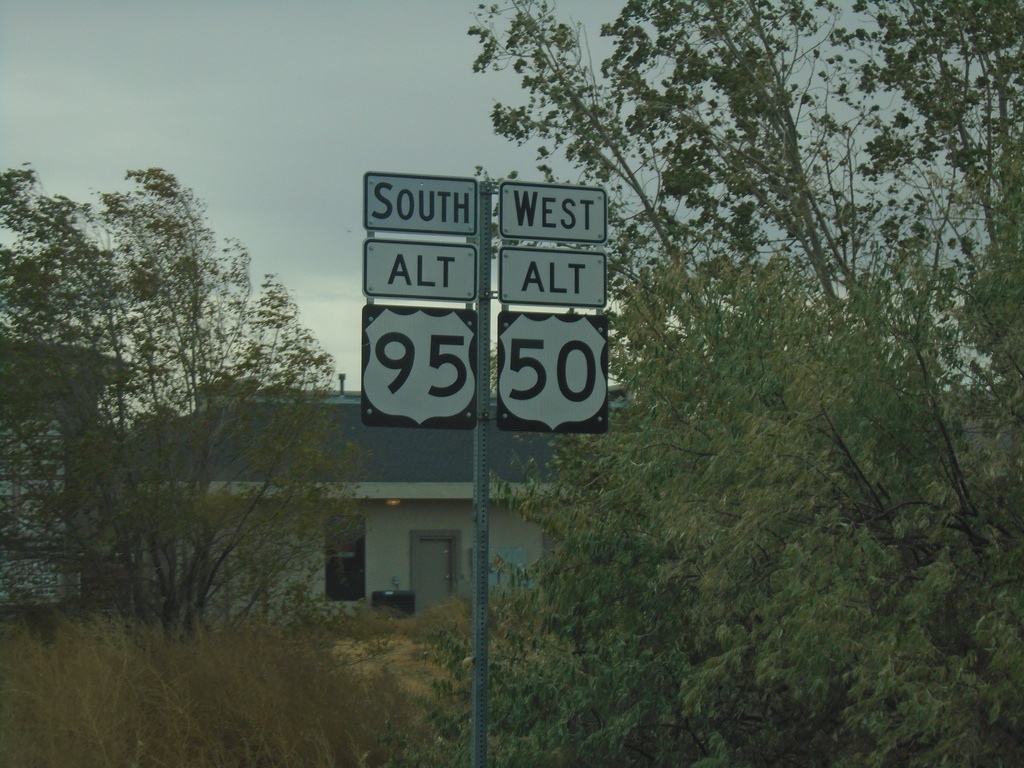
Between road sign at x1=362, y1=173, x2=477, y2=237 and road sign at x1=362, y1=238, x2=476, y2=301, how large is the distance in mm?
107

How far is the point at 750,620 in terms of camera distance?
7.00 meters

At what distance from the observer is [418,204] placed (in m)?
5.70

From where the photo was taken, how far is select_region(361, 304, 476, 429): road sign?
18.0ft

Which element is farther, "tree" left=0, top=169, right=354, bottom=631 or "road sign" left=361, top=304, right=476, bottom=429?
"tree" left=0, top=169, right=354, bottom=631

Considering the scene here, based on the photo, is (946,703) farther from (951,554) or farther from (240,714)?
(240,714)

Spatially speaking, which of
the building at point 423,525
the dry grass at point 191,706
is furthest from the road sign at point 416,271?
the building at point 423,525

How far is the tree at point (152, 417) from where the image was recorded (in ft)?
42.4

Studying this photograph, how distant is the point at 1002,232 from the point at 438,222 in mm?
3503

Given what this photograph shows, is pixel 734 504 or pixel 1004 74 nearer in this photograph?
pixel 734 504

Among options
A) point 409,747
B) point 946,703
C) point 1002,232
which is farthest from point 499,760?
point 1002,232

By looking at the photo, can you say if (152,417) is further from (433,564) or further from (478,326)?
(433,564)

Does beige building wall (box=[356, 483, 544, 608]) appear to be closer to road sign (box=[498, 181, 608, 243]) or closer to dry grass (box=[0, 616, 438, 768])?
dry grass (box=[0, 616, 438, 768])

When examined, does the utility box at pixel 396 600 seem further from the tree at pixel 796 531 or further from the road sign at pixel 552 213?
the road sign at pixel 552 213

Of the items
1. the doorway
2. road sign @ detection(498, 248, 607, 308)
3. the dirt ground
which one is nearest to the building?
the doorway
